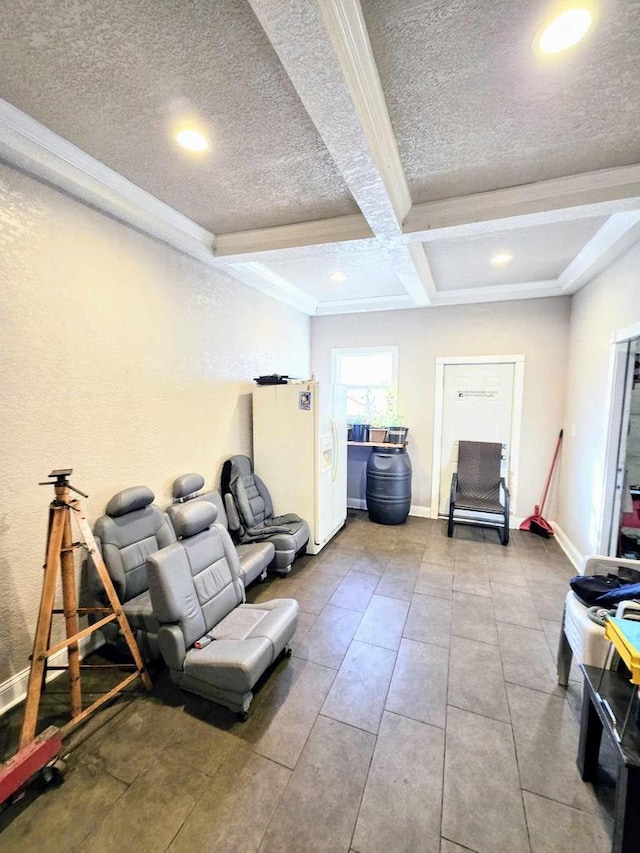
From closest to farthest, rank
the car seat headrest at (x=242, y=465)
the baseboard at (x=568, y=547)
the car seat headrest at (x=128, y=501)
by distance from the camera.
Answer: the car seat headrest at (x=128, y=501) → the baseboard at (x=568, y=547) → the car seat headrest at (x=242, y=465)

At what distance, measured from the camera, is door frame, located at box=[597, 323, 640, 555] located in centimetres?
262

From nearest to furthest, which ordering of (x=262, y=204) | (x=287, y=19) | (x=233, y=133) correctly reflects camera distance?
(x=287, y=19) < (x=233, y=133) < (x=262, y=204)

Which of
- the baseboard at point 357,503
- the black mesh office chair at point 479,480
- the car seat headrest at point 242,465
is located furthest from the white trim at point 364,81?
the baseboard at point 357,503

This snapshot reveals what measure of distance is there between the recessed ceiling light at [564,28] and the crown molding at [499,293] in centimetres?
290

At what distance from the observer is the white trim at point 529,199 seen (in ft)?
6.23

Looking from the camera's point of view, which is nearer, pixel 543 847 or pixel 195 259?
pixel 543 847

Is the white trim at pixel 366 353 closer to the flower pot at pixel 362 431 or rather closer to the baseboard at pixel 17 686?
the flower pot at pixel 362 431

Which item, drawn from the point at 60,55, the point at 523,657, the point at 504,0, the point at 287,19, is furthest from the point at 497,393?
the point at 60,55

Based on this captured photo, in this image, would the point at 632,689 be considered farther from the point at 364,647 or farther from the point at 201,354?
the point at 201,354

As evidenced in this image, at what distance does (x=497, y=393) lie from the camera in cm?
414

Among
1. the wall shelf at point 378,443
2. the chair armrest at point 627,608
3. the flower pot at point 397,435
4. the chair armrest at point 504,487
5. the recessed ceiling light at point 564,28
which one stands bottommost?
the chair armrest at point 504,487

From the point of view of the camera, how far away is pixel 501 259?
3.10 meters

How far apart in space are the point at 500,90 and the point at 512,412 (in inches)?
132

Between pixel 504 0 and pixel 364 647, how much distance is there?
2966 mm
